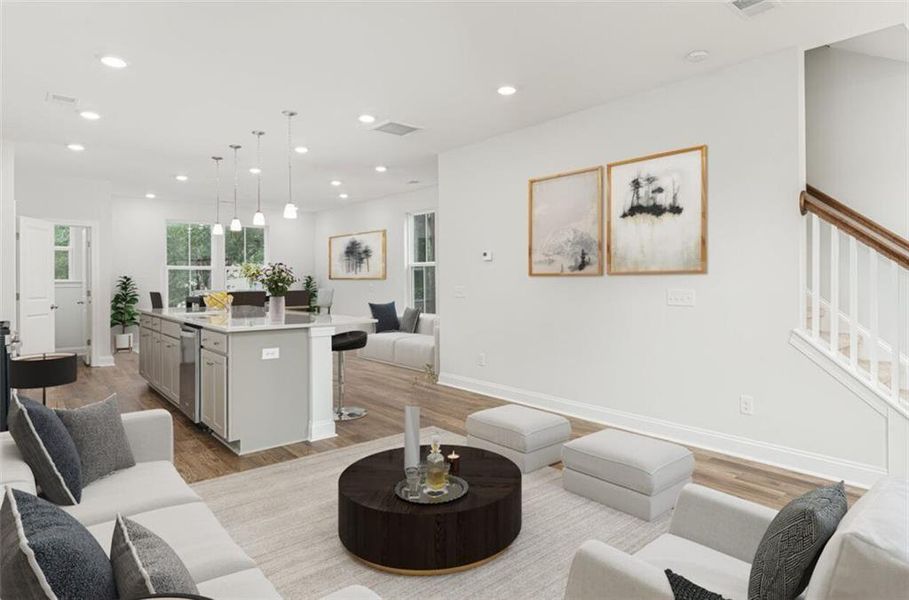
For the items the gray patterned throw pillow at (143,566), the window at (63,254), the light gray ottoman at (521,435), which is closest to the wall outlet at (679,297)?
the light gray ottoman at (521,435)

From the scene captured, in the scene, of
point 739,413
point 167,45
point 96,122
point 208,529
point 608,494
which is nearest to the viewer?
point 208,529

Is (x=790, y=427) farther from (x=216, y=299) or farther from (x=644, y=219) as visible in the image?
(x=216, y=299)

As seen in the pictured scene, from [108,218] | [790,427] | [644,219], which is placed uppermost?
[108,218]

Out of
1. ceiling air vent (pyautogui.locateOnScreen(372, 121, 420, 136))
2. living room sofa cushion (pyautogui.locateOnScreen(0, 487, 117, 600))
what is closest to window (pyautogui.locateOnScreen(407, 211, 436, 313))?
ceiling air vent (pyautogui.locateOnScreen(372, 121, 420, 136))

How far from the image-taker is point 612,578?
1423 mm

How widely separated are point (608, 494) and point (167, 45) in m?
3.94

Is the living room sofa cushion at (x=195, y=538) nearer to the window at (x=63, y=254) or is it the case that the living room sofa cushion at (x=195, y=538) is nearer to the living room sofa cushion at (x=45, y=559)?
the living room sofa cushion at (x=45, y=559)

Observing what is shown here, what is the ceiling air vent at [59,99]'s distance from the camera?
4.36 meters

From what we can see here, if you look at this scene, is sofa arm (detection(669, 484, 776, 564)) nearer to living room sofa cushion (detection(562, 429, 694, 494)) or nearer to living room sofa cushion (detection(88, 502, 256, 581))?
living room sofa cushion (detection(562, 429, 694, 494))

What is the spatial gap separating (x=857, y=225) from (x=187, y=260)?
10.6m

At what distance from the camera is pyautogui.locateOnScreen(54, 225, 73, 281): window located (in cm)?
873

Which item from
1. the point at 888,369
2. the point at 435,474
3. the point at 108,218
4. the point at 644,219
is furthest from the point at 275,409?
the point at 108,218

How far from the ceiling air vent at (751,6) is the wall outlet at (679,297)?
6.29 ft

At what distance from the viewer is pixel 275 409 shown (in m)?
4.10
